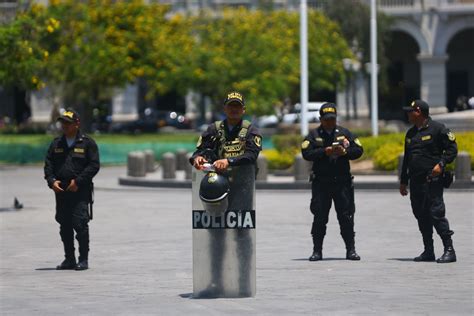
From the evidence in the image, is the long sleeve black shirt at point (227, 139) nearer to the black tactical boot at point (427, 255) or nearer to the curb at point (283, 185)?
the black tactical boot at point (427, 255)

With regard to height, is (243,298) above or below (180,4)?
below

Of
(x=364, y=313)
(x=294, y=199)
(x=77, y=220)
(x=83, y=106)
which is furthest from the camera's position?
(x=83, y=106)

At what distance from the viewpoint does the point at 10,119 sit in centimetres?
8231

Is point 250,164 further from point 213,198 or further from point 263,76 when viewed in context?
point 263,76

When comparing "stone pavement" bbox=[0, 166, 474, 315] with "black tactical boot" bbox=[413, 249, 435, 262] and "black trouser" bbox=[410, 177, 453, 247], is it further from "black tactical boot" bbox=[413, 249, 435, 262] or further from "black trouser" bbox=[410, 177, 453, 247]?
"black trouser" bbox=[410, 177, 453, 247]

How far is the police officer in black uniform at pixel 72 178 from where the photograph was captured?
15.5 meters

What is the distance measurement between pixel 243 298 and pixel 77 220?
344 cm

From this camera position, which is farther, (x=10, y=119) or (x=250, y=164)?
(x=10, y=119)

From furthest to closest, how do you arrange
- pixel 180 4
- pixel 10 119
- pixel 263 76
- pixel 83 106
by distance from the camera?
pixel 10 119
pixel 180 4
pixel 83 106
pixel 263 76

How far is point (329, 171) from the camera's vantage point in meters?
16.0

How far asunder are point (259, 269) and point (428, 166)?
2.18 meters

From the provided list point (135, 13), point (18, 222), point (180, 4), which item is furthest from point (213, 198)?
point (180, 4)

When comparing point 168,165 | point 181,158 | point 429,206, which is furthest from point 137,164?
point 429,206

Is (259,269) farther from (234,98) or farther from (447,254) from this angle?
(234,98)
